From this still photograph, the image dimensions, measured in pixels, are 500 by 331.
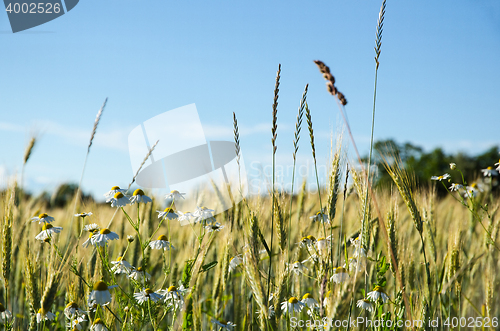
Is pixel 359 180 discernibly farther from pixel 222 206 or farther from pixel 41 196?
pixel 41 196

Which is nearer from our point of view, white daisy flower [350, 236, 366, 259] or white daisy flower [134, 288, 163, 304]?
white daisy flower [350, 236, 366, 259]

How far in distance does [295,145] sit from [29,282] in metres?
1.18

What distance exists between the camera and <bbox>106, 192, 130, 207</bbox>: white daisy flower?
1.60m

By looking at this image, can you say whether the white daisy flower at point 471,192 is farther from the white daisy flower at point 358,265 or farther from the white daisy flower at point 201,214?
the white daisy flower at point 201,214

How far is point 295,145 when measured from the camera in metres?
1.28

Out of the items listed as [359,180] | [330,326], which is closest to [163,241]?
[359,180]

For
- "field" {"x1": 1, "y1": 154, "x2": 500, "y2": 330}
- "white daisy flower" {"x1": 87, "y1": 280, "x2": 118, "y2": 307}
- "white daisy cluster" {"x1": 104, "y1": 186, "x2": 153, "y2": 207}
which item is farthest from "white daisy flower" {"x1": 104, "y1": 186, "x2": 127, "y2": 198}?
"white daisy flower" {"x1": 87, "y1": 280, "x2": 118, "y2": 307}

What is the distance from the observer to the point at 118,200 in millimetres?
1626

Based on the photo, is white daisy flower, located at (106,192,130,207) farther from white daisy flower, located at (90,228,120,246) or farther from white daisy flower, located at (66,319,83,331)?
white daisy flower, located at (66,319,83,331)

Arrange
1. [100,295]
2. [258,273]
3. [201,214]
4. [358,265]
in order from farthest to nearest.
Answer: [201,214] → [100,295] → [258,273] → [358,265]

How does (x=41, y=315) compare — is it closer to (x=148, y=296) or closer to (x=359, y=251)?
(x=148, y=296)

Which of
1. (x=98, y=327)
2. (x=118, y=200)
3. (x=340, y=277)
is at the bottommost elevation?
(x=98, y=327)

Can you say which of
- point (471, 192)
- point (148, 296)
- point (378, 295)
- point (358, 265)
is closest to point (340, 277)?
point (358, 265)

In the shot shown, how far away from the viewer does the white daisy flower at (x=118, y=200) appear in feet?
5.26
